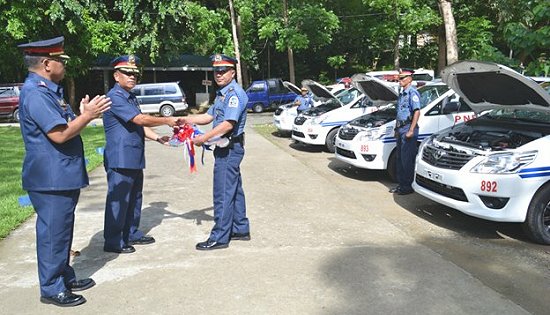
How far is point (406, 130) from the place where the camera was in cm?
758

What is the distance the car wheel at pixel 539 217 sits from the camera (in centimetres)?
526

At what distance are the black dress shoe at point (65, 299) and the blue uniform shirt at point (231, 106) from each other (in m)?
2.04

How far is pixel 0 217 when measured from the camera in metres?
6.06

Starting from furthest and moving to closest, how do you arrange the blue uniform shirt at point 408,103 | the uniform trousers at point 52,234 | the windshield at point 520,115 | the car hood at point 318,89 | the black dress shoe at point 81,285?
the car hood at point 318,89 → the blue uniform shirt at point 408,103 → the windshield at point 520,115 → the black dress shoe at point 81,285 → the uniform trousers at point 52,234

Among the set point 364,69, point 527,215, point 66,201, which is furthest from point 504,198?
point 364,69

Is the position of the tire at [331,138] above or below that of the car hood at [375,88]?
below

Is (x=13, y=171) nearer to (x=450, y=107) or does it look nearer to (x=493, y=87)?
(x=450, y=107)

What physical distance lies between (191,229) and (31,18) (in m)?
20.3

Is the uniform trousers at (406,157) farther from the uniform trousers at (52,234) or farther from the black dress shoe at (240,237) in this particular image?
the uniform trousers at (52,234)

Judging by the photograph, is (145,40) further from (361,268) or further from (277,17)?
(361,268)

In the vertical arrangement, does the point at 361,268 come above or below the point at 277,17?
below

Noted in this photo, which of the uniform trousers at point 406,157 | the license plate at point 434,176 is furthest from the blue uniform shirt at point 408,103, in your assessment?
the license plate at point 434,176

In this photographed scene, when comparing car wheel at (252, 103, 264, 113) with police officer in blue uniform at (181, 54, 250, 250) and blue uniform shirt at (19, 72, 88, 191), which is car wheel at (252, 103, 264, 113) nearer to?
police officer in blue uniform at (181, 54, 250, 250)

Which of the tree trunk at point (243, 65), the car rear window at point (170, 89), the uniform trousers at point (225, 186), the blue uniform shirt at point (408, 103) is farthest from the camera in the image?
the tree trunk at point (243, 65)
